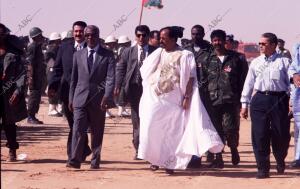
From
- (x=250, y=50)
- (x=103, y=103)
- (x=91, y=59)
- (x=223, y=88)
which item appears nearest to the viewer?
(x=103, y=103)

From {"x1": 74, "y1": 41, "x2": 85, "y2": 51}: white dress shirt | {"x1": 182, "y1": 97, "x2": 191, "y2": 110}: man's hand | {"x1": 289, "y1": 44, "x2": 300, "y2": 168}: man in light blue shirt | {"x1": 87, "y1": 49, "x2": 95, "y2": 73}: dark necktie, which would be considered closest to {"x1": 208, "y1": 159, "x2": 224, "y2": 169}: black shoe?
{"x1": 289, "y1": 44, "x2": 300, "y2": 168}: man in light blue shirt

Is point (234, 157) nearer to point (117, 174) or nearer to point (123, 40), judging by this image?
point (117, 174)

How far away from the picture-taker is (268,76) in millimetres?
10273

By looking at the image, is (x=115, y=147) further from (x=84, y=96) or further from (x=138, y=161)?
(x=84, y=96)

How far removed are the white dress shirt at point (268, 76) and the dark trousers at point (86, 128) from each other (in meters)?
1.93

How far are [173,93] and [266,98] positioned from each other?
1.15 metres

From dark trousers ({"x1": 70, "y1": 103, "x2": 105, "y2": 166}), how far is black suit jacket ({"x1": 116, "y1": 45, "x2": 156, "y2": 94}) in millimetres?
1160

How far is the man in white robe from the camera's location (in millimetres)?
10391

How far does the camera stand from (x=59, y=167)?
36.7 ft

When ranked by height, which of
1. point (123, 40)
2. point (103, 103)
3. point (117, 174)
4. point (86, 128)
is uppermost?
point (123, 40)

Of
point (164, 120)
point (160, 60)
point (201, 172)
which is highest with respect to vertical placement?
point (160, 60)

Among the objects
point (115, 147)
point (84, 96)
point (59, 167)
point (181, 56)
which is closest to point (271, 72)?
point (181, 56)

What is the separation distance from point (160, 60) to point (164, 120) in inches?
30.3

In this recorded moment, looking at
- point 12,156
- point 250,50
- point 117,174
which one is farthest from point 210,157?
point 250,50
